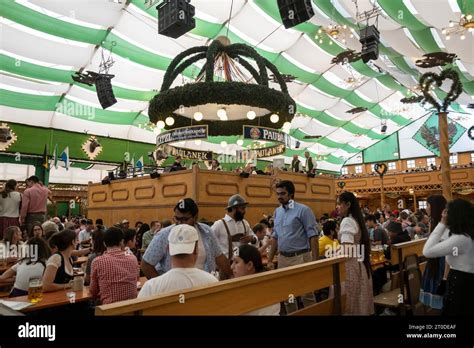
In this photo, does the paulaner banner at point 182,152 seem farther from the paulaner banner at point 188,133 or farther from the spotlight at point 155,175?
the spotlight at point 155,175

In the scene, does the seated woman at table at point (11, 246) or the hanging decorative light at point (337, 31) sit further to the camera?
the hanging decorative light at point (337, 31)

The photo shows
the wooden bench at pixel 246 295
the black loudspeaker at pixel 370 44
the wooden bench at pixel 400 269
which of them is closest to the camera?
the wooden bench at pixel 246 295

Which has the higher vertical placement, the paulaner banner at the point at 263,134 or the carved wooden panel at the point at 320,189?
the paulaner banner at the point at 263,134

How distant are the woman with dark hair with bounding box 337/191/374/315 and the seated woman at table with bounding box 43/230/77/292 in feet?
8.54

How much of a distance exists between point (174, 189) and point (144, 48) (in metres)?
6.71

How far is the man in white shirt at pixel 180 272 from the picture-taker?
1921mm

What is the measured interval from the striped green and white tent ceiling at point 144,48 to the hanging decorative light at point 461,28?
165 mm

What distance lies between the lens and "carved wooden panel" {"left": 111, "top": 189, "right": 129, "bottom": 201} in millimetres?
10695

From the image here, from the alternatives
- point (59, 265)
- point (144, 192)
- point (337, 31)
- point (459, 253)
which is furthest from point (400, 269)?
point (337, 31)

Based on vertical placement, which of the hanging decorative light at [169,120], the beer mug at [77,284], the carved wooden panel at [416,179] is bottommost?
the beer mug at [77,284]

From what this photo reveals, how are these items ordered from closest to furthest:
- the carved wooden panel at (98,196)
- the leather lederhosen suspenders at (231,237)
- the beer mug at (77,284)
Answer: the beer mug at (77,284) < the leather lederhosen suspenders at (231,237) < the carved wooden panel at (98,196)

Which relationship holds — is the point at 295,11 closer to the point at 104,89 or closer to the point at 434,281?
the point at 434,281

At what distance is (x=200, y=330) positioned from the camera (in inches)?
60.6

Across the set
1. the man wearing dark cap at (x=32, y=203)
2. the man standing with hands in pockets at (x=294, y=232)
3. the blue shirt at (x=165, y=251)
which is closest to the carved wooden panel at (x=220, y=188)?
the man wearing dark cap at (x=32, y=203)
